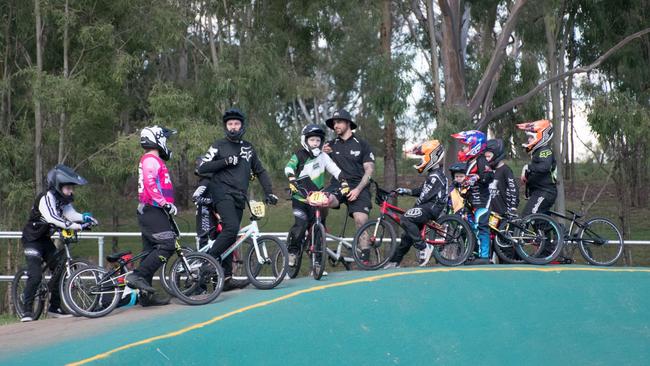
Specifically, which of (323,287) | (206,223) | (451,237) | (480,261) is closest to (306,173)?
(206,223)

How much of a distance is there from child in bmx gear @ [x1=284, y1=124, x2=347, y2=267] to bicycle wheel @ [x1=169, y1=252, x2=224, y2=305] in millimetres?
1354

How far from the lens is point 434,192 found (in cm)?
1137

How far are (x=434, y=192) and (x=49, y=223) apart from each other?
4.55 m

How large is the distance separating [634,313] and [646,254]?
17.8m

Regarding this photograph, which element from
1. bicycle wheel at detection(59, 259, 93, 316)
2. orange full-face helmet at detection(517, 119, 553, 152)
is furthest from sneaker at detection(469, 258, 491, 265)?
bicycle wheel at detection(59, 259, 93, 316)

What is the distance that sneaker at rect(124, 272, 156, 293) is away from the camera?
955 cm

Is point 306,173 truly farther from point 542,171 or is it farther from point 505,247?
point 542,171

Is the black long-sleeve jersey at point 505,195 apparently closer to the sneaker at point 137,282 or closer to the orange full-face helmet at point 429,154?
the orange full-face helmet at point 429,154

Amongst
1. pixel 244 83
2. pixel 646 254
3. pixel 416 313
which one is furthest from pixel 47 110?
pixel 646 254

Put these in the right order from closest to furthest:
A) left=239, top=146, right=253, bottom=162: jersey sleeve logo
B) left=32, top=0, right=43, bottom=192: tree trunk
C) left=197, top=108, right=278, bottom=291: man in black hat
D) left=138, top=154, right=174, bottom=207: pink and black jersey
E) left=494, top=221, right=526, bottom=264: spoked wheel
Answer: left=138, top=154, right=174, bottom=207: pink and black jersey → left=197, top=108, right=278, bottom=291: man in black hat → left=239, top=146, right=253, bottom=162: jersey sleeve logo → left=494, top=221, right=526, bottom=264: spoked wheel → left=32, top=0, right=43, bottom=192: tree trunk

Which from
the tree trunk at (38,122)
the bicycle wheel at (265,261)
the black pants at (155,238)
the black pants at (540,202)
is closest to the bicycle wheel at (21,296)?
the black pants at (155,238)

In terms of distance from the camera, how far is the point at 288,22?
22.6 m

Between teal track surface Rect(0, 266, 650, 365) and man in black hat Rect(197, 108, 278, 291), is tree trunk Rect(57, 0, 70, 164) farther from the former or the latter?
teal track surface Rect(0, 266, 650, 365)

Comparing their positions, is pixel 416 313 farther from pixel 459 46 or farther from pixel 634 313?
pixel 459 46
